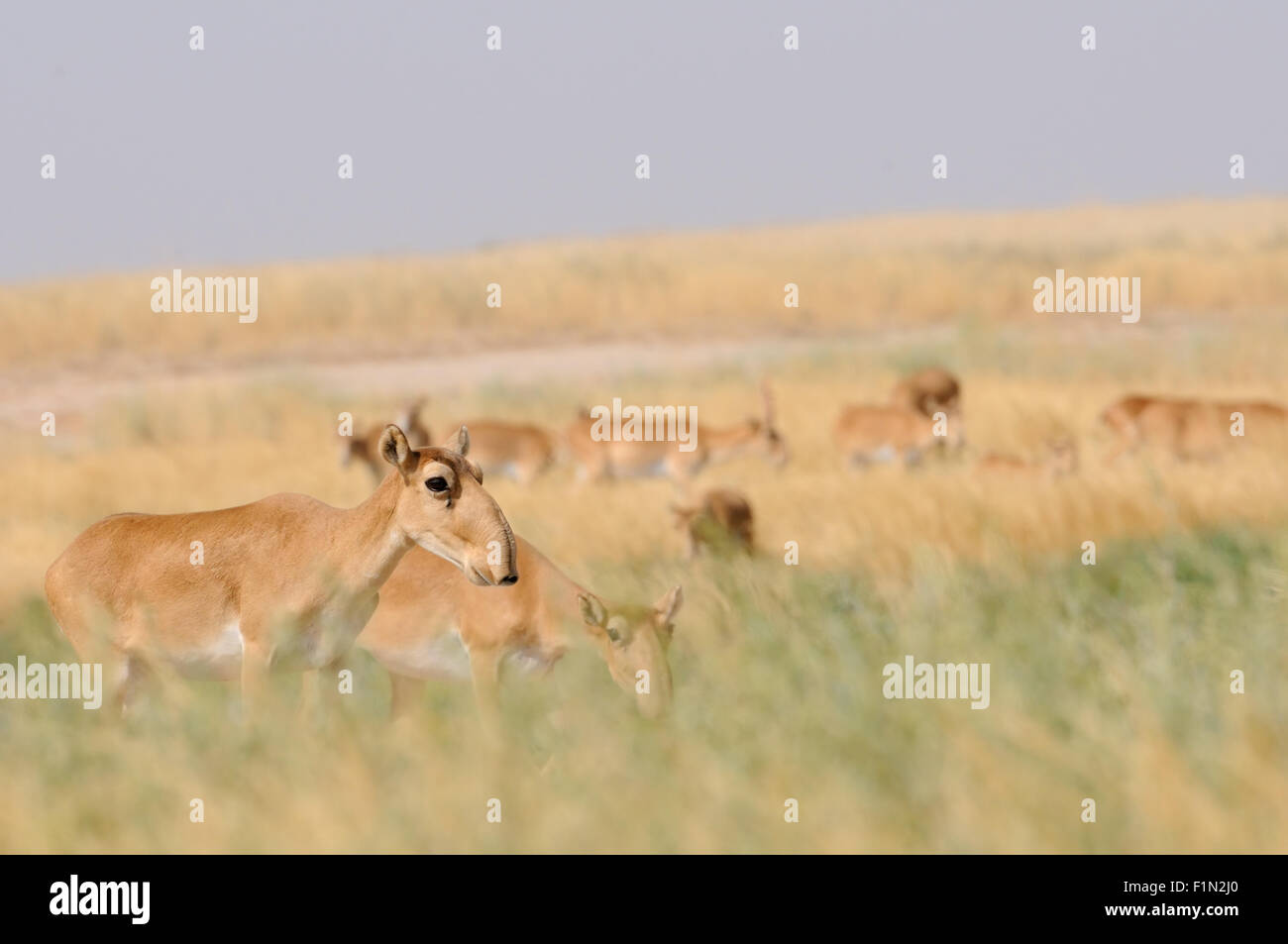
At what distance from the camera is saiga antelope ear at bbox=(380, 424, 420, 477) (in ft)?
20.6

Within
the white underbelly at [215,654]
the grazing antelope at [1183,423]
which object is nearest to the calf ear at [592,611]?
the white underbelly at [215,654]

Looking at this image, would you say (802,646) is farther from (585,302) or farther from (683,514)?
(585,302)

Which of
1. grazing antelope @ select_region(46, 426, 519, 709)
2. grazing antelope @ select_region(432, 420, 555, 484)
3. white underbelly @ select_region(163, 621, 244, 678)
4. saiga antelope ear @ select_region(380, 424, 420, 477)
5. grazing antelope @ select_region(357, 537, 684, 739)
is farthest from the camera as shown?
grazing antelope @ select_region(432, 420, 555, 484)

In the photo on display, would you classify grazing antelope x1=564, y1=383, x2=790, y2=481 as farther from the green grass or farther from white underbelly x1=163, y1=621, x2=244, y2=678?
white underbelly x1=163, y1=621, x2=244, y2=678

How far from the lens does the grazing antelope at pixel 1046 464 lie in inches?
566

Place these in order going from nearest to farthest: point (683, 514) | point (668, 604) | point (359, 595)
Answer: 1. point (359, 595)
2. point (668, 604)
3. point (683, 514)

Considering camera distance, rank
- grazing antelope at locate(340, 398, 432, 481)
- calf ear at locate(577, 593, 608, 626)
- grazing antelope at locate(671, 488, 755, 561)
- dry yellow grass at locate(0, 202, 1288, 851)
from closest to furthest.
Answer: dry yellow grass at locate(0, 202, 1288, 851), calf ear at locate(577, 593, 608, 626), grazing antelope at locate(671, 488, 755, 561), grazing antelope at locate(340, 398, 432, 481)

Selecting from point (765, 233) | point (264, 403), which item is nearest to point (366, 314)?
point (264, 403)

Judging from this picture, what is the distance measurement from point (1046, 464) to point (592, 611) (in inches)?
348

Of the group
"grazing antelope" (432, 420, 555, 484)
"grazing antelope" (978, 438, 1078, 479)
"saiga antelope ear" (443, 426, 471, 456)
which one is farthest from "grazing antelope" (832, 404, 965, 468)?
"saiga antelope ear" (443, 426, 471, 456)

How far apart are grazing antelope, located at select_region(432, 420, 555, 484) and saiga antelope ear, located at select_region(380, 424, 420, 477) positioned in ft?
33.9

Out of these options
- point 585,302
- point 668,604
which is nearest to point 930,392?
point 668,604

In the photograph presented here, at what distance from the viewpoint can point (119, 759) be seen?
242 inches

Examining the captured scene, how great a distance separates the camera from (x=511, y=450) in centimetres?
1728
